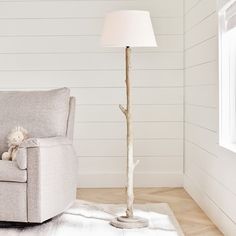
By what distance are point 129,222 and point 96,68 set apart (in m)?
2.01

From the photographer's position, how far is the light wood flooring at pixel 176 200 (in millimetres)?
3682

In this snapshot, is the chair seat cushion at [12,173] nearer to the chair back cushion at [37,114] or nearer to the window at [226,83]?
the chair back cushion at [37,114]

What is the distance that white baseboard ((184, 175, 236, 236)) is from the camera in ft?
11.1

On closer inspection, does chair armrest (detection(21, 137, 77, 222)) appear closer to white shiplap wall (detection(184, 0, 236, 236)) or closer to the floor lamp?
the floor lamp

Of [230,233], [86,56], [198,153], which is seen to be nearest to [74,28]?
[86,56]

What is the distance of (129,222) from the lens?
3717 mm

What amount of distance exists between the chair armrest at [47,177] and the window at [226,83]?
110 centimetres

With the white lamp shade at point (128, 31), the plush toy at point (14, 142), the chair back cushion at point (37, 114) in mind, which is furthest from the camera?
the chair back cushion at point (37, 114)

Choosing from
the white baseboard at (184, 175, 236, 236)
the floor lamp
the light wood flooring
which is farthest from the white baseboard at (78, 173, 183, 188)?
the floor lamp

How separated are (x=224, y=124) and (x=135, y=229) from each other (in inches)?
35.7

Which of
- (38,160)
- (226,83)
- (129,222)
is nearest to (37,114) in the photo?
(38,160)

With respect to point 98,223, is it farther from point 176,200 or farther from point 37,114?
point 176,200

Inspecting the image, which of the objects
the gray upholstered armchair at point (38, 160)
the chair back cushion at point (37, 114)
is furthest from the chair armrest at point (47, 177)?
the chair back cushion at point (37, 114)

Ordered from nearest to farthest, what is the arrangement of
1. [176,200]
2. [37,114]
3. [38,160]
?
[38,160], [37,114], [176,200]
